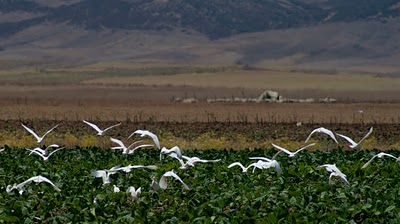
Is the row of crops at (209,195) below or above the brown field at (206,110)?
above

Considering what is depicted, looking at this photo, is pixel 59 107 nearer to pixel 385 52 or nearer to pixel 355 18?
pixel 385 52

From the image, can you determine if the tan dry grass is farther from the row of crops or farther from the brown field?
the row of crops

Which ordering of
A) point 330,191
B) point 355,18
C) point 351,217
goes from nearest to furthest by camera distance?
point 351,217
point 330,191
point 355,18

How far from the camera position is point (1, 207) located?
12867 mm

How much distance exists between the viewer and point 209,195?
44.9ft

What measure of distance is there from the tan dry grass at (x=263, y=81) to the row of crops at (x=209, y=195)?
188 feet

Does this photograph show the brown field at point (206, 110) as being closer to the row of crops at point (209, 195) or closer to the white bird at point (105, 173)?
the row of crops at point (209, 195)

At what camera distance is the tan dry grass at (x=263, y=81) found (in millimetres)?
78188

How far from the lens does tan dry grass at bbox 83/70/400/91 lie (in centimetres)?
7819

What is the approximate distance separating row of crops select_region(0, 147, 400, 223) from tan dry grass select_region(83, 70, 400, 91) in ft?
188

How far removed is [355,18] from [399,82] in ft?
370

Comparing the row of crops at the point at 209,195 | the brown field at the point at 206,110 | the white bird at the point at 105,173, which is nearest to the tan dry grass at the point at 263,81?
the brown field at the point at 206,110

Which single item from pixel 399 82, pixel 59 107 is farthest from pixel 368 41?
pixel 59 107

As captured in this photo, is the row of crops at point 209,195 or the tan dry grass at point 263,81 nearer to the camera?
the row of crops at point 209,195
